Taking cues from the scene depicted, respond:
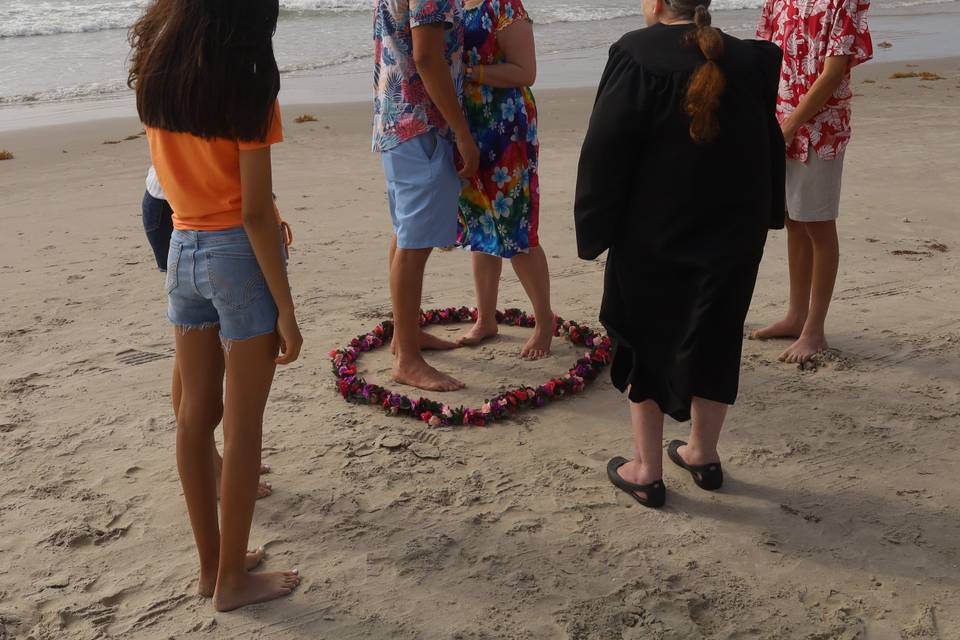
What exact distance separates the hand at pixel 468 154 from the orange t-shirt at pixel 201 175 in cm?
176

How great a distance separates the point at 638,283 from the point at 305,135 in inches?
312

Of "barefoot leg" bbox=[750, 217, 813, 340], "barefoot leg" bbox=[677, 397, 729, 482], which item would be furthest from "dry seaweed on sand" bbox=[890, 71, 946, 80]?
"barefoot leg" bbox=[677, 397, 729, 482]

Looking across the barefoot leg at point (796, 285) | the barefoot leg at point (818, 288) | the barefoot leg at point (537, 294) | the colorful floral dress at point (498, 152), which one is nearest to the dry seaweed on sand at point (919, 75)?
the barefoot leg at point (796, 285)

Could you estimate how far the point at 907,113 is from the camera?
10.9 meters

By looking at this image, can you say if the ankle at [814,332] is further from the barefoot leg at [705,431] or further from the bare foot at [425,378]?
the bare foot at [425,378]

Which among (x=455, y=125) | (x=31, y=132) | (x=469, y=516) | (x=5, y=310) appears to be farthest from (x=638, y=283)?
(x=31, y=132)

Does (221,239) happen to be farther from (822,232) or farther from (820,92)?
(822,232)

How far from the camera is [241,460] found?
2.96m

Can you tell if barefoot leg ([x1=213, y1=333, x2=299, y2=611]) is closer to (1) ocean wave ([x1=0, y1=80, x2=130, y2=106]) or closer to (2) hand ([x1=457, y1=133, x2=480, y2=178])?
(2) hand ([x1=457, y1=133, x2=480, y2=178])

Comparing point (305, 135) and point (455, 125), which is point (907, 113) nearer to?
point (305, 135)

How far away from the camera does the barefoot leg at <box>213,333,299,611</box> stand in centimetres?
288

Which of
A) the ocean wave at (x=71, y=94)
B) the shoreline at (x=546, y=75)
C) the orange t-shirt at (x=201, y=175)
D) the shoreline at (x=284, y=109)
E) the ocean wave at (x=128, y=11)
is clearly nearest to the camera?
the orange t-shirt at (x=201, y=175)

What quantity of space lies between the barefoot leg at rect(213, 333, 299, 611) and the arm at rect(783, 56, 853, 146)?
295cm

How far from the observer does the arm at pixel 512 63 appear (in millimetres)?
4461
